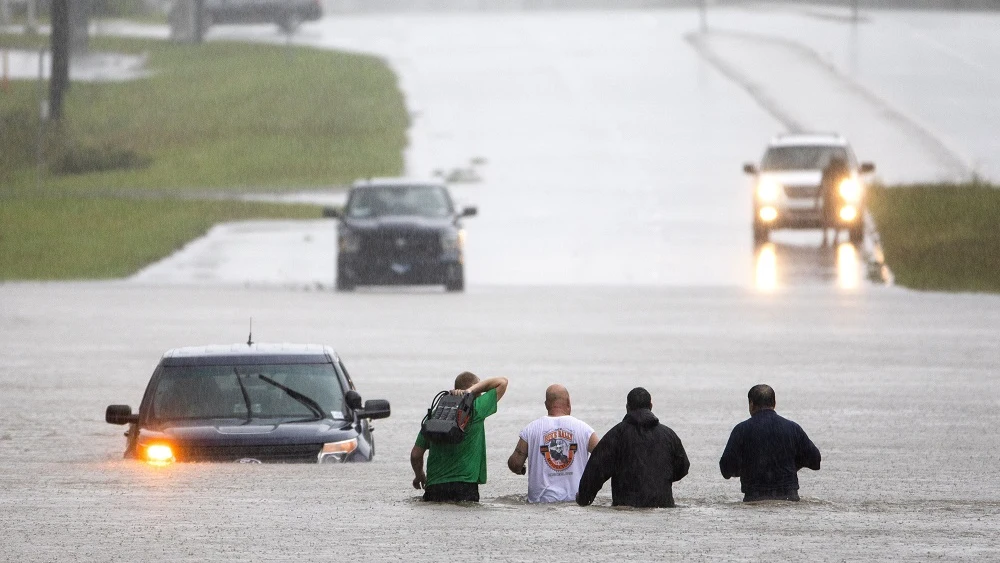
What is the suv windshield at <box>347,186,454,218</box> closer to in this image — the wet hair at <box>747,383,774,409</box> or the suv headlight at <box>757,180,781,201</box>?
the suv headlight at <box>757,180,781,201</box>

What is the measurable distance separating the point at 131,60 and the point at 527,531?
69.1m

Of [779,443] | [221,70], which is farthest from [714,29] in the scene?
→ [779,443]

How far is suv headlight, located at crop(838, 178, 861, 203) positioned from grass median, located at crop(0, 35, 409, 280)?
12.5m

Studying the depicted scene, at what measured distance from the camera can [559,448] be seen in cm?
1235

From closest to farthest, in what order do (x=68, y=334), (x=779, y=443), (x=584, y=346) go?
(x=779, y=443) → (x=584, y=346) → (x=68, y=334)

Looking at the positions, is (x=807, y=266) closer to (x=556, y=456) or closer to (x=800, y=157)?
(x=800, y=157)

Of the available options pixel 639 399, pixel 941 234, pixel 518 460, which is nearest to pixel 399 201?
pixel 941 234

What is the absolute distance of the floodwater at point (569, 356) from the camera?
11.2 m

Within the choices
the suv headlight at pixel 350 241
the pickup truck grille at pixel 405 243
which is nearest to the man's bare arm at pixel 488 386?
the pickup truck grille at pixel 405 243

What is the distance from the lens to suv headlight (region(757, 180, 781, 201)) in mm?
37406

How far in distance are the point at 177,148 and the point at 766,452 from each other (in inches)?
1925

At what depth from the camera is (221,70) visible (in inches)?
2840

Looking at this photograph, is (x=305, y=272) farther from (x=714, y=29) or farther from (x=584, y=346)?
(x=714, y=29)

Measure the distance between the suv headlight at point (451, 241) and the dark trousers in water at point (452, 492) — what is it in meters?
19.8
